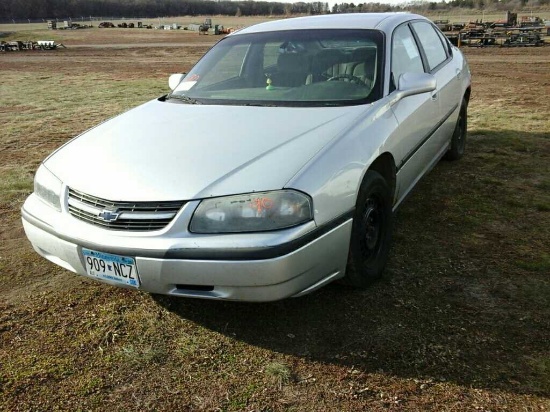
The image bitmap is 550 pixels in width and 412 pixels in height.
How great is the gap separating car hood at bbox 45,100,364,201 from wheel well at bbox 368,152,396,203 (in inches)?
13.0

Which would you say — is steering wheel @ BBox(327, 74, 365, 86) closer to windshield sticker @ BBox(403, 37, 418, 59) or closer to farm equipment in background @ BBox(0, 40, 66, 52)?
windshield sticker @ BBox(403, 37, 418, 59)

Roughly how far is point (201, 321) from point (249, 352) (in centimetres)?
40

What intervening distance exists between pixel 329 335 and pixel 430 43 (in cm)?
313

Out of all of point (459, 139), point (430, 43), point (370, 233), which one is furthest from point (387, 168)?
point (459, 139)

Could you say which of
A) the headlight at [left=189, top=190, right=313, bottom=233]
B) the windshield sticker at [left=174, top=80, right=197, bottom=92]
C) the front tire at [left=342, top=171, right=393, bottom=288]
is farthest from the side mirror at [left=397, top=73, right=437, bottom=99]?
the windshield sticker at [left=174, top=80, right=197, bottom=92]

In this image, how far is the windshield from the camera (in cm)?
327

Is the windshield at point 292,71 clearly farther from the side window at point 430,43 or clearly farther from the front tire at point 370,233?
the side window at point 430,43

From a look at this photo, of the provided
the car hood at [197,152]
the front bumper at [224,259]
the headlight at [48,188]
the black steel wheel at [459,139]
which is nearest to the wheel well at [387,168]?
the car hood at [197,152]

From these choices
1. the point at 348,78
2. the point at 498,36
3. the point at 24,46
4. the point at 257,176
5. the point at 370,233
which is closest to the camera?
the point at 257,176

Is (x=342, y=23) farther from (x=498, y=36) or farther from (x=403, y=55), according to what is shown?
(x=498, y=36)

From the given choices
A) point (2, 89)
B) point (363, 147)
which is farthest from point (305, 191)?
point (2, 89)

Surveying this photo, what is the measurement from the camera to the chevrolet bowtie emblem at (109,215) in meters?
2.37

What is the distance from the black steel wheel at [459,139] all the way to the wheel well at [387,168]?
229 cm

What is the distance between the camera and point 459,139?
17.9ft
